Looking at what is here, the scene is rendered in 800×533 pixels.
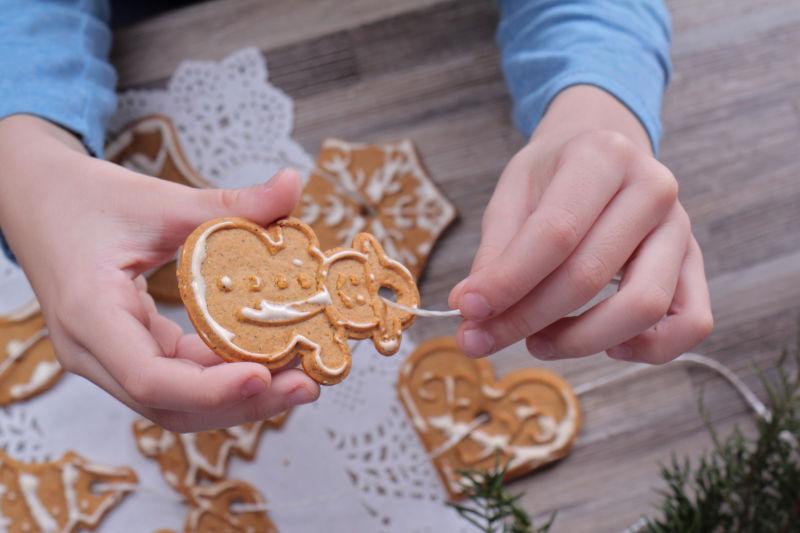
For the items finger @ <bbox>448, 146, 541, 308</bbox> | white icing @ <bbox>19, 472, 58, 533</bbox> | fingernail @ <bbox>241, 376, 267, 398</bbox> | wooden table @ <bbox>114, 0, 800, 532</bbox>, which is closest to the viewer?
fingernail @ <bbox>241, 376, 267, 398</bbox>

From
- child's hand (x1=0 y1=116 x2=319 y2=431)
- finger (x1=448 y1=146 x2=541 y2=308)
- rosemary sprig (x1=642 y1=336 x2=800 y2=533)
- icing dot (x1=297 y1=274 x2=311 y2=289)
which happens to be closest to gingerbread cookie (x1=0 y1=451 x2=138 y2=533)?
child's hand (x1=0 y1=116 x2=319 y2=431)

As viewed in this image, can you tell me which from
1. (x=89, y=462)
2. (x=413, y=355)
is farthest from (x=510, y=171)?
(x=89, y=462)

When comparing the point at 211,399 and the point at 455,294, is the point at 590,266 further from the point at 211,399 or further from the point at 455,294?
the point at 211,399

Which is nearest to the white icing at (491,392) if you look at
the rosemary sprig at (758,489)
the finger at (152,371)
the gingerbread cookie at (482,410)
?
the gingerbread cookie at (482,410)

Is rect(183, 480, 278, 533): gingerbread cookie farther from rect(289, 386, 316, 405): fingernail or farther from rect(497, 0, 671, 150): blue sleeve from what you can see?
rect(497, 0, 671, 150): blue sleeve

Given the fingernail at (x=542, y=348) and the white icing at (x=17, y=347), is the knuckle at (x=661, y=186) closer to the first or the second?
the fingernail at (x=542, y=348)

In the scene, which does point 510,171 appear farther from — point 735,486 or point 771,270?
point 771,270
